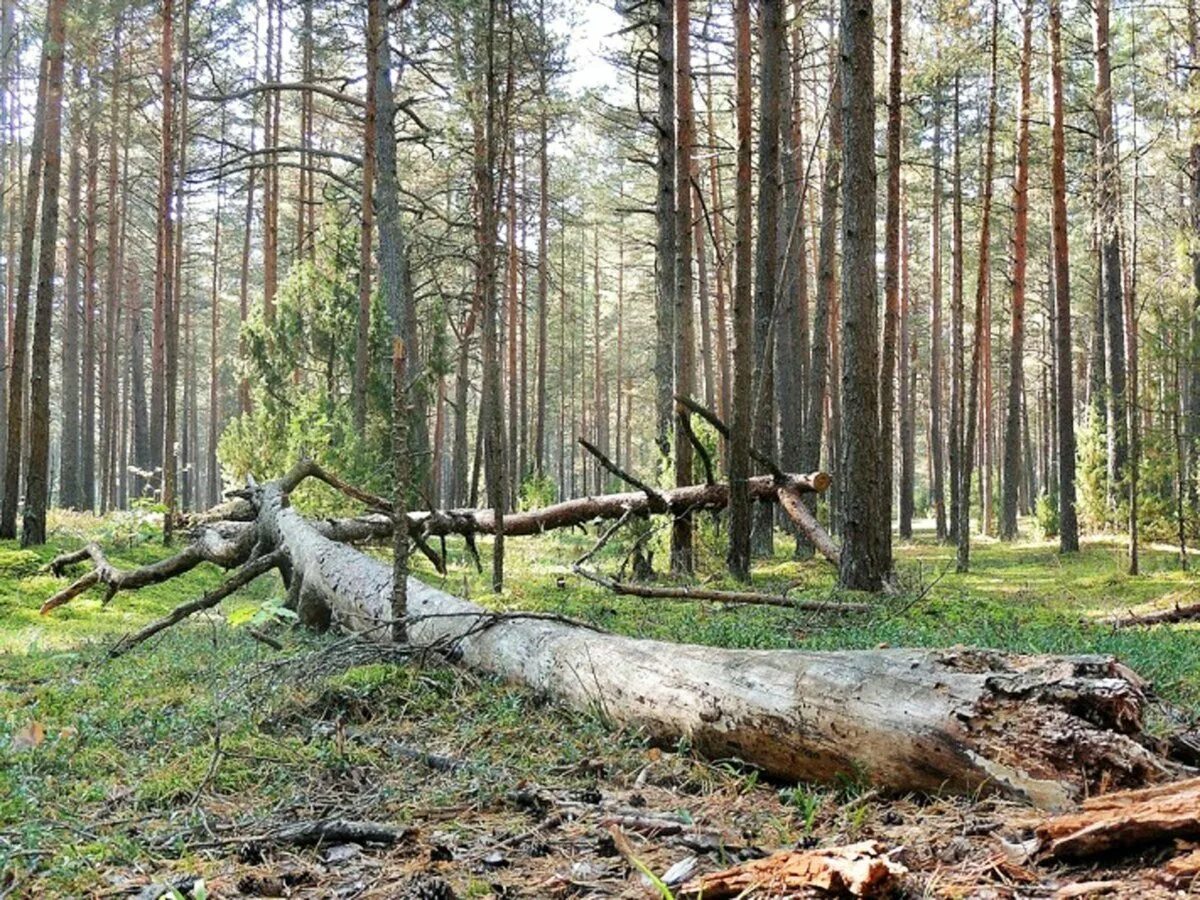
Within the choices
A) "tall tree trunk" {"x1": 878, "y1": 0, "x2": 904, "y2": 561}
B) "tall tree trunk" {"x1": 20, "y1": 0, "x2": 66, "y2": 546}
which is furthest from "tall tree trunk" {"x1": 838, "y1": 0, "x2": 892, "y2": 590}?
"tall tree trunk" {"x1": 20, "y1": 0, "x2": 66, "y2": 546}

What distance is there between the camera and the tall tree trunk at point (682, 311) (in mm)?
10898

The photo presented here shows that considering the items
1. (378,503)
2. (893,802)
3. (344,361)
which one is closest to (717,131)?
(344,361)

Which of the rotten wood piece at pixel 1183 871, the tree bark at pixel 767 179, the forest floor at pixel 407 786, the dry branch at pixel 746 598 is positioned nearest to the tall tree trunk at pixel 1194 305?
the tree bark at pixel 767 179

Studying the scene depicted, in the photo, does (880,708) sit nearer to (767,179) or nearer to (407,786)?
(407,786)

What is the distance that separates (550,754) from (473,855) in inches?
43.0

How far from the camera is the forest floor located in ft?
8.30

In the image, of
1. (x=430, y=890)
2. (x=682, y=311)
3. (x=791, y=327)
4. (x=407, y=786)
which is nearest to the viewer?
(x=430, y=890)

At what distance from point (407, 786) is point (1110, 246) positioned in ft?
69.0

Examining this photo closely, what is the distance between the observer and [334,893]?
8.19 feet

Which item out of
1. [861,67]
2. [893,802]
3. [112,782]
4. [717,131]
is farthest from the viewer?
[717,131]

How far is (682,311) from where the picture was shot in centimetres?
1131

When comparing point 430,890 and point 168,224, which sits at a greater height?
point 168,224

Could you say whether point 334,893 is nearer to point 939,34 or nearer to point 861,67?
point 861,67

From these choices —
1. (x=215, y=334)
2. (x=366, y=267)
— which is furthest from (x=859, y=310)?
(x=215, y=334)
